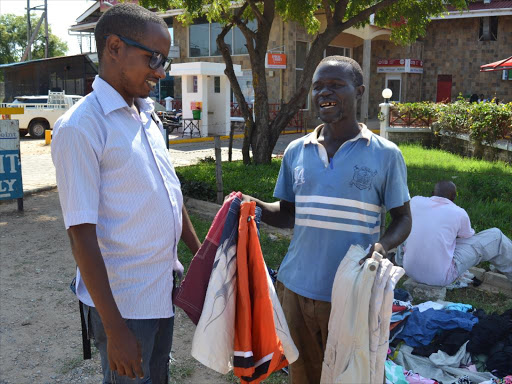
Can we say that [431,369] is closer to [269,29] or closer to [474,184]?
[474,184]

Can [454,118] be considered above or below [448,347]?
above

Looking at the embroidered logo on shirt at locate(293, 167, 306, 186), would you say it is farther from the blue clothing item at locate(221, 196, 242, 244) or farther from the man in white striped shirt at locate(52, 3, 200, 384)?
the man in white striped shirt at locate(52, 3, 200, 384)

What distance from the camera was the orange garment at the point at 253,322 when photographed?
2299mm

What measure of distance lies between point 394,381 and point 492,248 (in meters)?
2.50

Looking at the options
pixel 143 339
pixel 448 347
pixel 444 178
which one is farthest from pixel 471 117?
pixel 143 339

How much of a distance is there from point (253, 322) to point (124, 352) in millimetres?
609

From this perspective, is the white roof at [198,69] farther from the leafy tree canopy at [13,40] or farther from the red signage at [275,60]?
the leafy tree canopy at [13,40]

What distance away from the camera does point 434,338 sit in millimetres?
4043

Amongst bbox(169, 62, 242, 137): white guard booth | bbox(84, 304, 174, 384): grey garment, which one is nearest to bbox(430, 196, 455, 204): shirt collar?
bbox(84, 304, 174, 384): grey garment

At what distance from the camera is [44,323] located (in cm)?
462

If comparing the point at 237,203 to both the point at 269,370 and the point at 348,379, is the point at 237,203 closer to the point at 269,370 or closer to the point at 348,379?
the point at 269,370

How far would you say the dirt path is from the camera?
382cm

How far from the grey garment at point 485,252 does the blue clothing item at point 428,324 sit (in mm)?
1113

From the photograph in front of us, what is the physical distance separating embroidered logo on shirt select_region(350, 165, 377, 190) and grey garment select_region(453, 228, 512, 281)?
3093 mm
